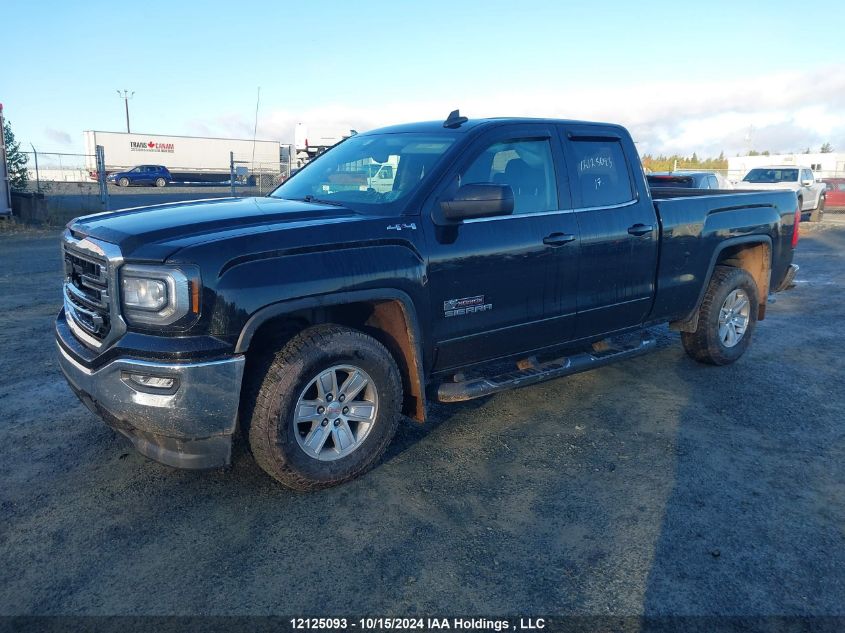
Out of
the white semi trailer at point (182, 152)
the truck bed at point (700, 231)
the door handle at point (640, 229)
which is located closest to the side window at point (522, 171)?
the door handle at point (640, 229)

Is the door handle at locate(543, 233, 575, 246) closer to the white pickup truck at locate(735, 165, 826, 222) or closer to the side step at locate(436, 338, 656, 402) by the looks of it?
the side step at locate(436, 338, 656, 402)

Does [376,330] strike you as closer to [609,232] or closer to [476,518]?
[476,518]

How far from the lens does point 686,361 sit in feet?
20.3

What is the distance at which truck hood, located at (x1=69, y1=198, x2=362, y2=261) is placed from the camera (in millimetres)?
3207

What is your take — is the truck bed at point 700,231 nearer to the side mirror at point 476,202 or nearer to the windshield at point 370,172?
the side mirror at point 476,202

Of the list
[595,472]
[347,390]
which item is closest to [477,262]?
[347,390]

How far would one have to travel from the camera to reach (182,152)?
149 ft

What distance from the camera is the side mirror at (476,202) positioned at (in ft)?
12.4

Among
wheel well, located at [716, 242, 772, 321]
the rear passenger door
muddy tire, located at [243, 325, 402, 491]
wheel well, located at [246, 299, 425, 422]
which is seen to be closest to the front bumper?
muddy tire, located at [243, 325, 402, 491]

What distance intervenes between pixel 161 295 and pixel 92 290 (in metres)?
0.66

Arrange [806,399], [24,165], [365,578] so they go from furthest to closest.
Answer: [24,165], [806,399], [365,578]

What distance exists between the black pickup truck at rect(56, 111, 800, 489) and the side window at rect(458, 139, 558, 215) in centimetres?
1

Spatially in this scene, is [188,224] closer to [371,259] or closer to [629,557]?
[371,259]

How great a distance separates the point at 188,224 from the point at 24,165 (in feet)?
63.4
